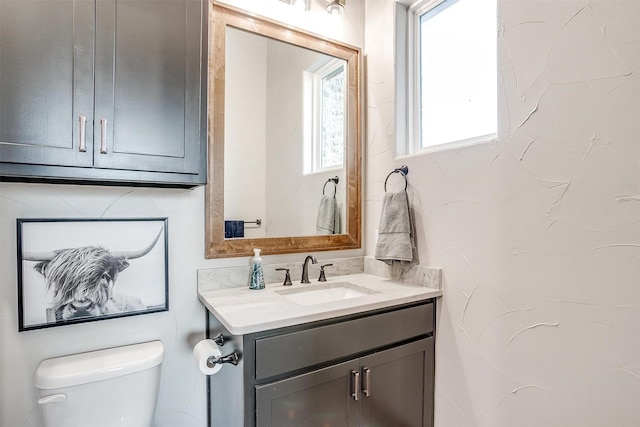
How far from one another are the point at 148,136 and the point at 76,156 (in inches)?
8.5

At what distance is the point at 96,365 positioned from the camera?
3.67 ft

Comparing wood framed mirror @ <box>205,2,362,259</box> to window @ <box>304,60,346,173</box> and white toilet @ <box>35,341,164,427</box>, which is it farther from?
white toilet @ <box>35,341,164,427</box>

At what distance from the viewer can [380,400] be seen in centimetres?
136

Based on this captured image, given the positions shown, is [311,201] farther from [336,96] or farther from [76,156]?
[76,156]

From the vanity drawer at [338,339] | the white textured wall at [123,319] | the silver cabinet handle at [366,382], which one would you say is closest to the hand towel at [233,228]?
the white textured wall at [123,319]

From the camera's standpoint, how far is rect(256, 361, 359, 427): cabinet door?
1.10 metres

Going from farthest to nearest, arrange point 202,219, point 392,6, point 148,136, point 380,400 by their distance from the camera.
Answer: point 392,6 < point 202,219 < point 380,400 < point 148,136

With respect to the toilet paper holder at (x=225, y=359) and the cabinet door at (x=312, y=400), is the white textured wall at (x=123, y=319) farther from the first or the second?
the cabinet door at (x=312, y=400)

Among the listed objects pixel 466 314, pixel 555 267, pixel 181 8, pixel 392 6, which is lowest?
pixel 466 314

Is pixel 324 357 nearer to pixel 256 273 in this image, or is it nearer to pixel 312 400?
pixel 312 400

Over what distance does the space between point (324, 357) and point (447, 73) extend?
1465mm

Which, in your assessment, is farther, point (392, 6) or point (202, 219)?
point (392, 6)

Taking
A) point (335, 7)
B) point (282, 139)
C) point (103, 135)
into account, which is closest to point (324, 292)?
point (282, 139)

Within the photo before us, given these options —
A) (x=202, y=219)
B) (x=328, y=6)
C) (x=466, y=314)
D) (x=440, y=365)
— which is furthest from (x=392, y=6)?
(x=440, y=365)
